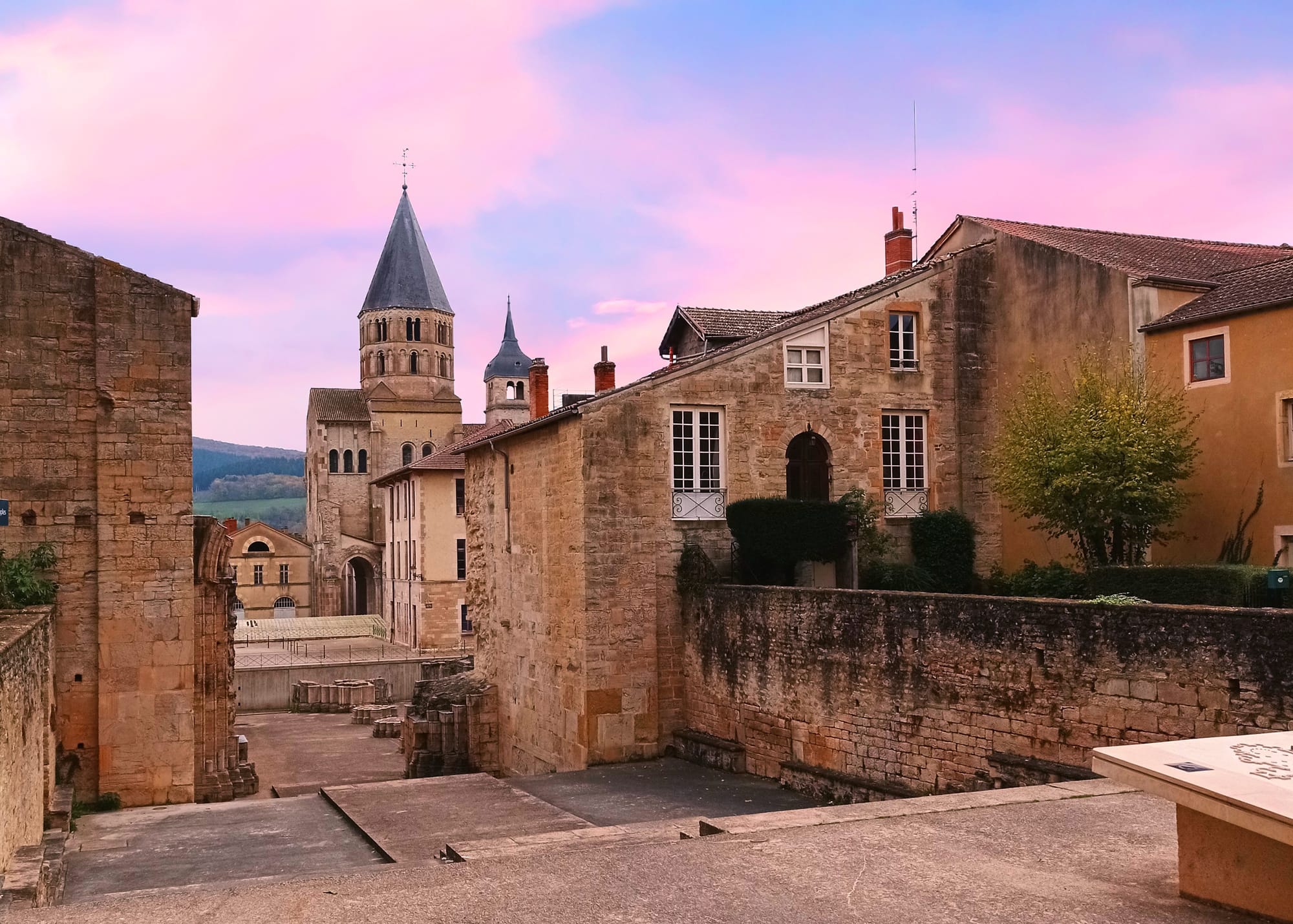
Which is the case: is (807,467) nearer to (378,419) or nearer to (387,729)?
(387,729)

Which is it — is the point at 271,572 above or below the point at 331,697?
above

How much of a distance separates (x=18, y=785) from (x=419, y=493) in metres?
41.5

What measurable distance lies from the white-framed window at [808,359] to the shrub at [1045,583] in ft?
15.2

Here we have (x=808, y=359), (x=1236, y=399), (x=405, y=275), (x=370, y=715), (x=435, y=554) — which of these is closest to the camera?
(x=1236, y=399)

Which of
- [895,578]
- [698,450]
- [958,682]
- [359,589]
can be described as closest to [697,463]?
[698,450]

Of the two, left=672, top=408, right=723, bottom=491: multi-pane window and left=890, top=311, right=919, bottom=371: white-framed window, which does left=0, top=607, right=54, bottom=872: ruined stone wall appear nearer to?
left=672, top=408, right=723, bottom=491: multi-pane window

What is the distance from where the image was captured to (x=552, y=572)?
22.1 metres

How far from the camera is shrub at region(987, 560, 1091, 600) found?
18484mm

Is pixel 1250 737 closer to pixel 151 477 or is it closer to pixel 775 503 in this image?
pixel 775 503

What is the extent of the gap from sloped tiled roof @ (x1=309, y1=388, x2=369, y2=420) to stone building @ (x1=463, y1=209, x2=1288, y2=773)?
60.6 m

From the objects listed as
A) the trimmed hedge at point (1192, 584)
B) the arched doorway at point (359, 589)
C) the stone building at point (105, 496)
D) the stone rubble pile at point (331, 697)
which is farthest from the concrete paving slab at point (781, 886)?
the arched doorway at point (359, 589)

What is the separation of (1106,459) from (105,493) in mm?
14825

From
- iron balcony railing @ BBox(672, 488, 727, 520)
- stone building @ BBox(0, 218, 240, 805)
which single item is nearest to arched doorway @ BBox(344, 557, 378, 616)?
iron balcony railing @ BBox(672, 488, 727, 520)

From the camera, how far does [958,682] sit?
46.9 feet
